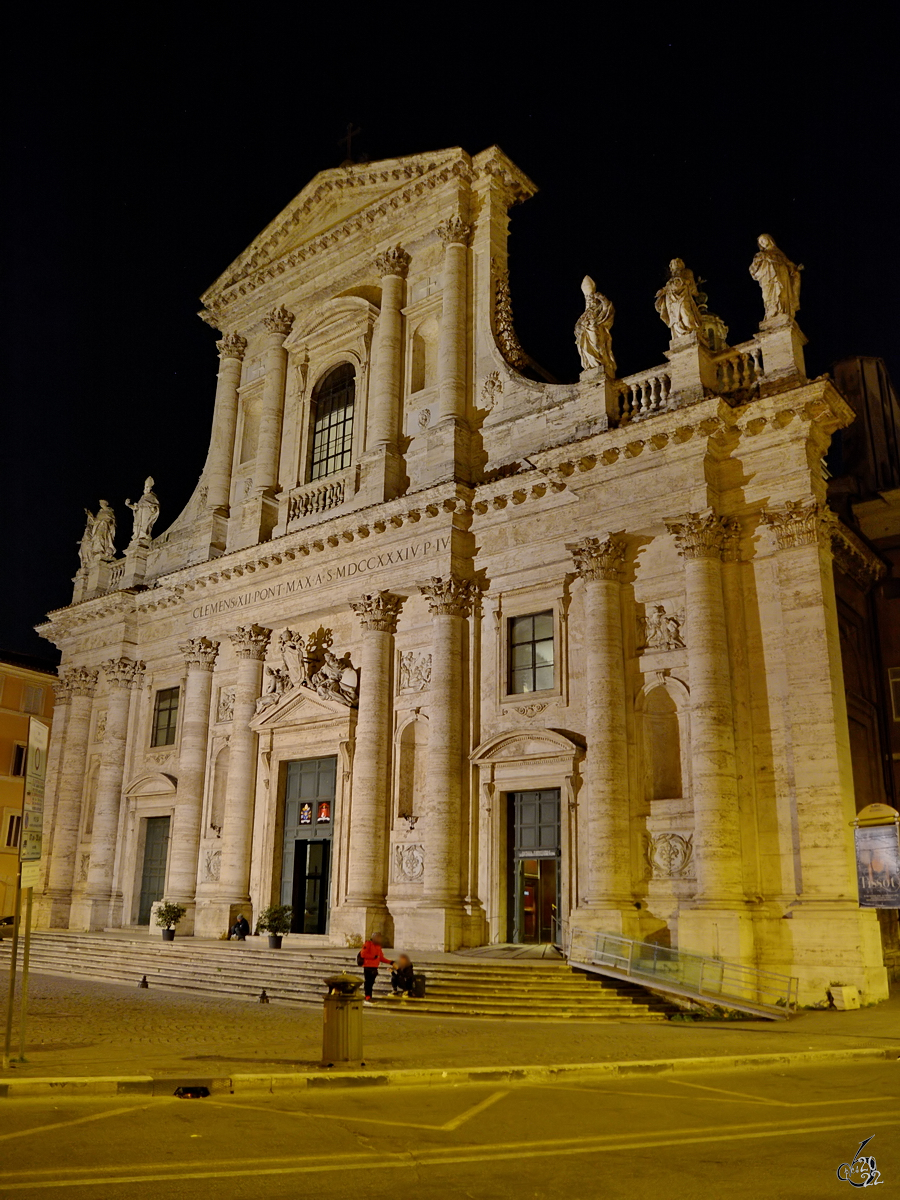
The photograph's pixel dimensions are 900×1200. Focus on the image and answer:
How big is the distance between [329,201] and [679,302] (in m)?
12.1

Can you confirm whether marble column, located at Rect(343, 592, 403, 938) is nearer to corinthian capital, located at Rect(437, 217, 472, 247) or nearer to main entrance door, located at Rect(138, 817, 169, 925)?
main entrance door, located at Rect(138, 817, 169, 925)

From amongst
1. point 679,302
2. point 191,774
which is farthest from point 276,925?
point 679,302

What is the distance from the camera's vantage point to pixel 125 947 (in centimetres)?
2144

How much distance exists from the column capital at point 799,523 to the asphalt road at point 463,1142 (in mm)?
10251

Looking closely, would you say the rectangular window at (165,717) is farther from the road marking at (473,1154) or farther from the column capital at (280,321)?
the road marking at (473,1154)

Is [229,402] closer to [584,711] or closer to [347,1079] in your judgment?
[584,711]

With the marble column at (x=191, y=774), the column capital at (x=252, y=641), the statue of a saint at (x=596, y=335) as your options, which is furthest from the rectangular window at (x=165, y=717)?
the statue of a saint at (x=596, y=335)

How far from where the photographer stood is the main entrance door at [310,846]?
907 inches

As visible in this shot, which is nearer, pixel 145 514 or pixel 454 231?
pixel 454 231

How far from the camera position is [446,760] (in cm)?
2016

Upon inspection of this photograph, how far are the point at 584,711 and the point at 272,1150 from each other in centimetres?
1357

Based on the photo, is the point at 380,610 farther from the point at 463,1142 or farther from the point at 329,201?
the point at 463,1142

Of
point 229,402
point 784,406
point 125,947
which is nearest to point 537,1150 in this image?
point 784,406

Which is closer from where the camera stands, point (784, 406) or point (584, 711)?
point (784, 406)
